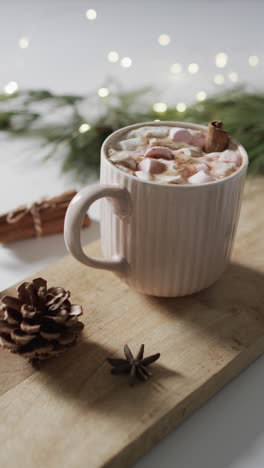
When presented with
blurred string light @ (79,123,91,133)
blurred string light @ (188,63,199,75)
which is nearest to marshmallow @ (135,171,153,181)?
blurred string light @ (79,123,91,133)

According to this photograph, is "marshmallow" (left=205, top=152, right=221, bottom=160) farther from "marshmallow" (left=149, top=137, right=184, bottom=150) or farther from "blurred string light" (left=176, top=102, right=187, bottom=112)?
"blurred string light" (left=176, top=102, right=187, bottom=112)

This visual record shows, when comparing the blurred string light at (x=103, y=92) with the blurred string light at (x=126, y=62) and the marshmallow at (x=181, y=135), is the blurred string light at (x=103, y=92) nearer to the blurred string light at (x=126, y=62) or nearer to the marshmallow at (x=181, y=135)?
the blurred string light at (x=126, y=62)

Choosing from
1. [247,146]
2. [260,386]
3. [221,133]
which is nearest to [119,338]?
[260,386]

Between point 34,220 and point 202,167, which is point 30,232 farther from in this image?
point 202,167

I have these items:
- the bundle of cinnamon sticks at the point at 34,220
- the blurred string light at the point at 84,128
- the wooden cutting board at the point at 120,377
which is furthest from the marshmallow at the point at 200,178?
the blurred string light at the point at 84,128

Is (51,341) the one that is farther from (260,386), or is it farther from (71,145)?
(71,145)

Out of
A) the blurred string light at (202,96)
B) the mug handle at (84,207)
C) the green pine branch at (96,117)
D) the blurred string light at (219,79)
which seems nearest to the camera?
the mug handle at (84,207)
